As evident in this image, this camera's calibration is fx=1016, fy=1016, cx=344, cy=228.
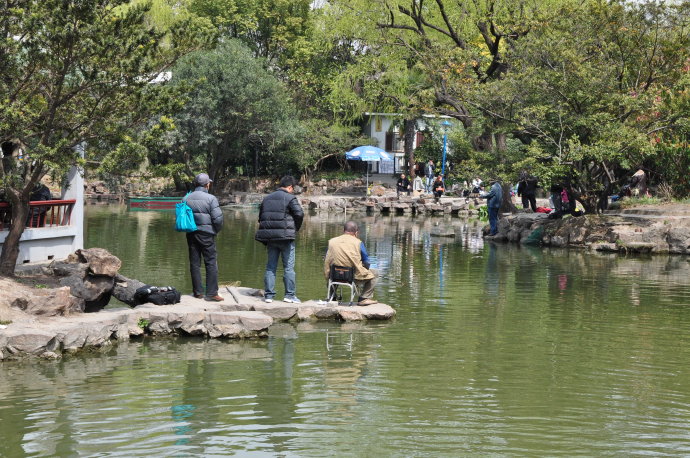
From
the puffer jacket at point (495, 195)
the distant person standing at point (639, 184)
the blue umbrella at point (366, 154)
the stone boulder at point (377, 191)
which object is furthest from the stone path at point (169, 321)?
the blue umbrella at point (366, 154)

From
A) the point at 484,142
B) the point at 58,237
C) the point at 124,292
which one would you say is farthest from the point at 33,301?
the point at 484,142

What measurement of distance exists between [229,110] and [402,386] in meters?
40.6

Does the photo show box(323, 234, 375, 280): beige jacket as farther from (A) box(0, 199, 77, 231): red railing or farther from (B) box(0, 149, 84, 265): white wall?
(A) box(0, 199, 77, 231): red railing

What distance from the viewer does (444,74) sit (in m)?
32.4

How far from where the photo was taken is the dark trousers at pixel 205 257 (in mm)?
14656

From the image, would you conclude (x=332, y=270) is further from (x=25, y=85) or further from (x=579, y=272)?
(x=579, y=272)

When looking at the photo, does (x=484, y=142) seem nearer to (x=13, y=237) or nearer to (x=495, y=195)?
(x=495, y=195)

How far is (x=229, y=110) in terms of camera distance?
50094 millimetres

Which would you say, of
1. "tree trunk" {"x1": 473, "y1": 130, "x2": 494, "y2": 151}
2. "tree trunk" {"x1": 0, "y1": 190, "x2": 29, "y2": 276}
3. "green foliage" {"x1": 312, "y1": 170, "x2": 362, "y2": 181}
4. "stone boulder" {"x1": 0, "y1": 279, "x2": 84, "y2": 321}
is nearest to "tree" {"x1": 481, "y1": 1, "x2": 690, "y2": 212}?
"tree trunk" {"x1": 473, "y1": 130, "x2": 494, "y2": 151}

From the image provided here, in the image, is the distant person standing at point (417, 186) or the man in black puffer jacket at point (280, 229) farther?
the distant person standing at point (417, 186)

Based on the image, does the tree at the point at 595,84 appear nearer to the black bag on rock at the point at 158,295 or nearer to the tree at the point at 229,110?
the black bag on rock at the point at 158,295

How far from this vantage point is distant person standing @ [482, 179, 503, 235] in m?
30.6

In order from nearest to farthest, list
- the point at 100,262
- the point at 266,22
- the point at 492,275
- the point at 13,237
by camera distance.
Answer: the point at 100,262 → the point at 13,237 → the point at 492,275 → the point at 266,22

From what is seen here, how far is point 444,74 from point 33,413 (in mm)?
24681
